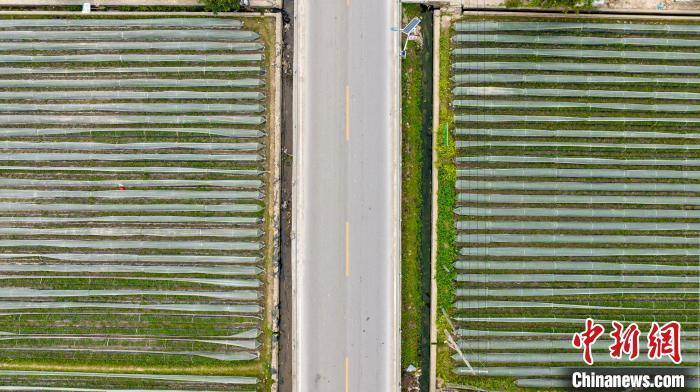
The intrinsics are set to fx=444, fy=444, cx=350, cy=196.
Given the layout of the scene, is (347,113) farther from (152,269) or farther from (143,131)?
(152,269)

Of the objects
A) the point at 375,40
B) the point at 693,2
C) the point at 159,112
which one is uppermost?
the point at 693,2

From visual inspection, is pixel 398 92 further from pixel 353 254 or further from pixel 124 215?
pixel 124 215

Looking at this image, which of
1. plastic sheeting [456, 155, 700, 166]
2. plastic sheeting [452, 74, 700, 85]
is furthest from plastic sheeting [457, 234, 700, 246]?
plastic sheeting [452, 74, 700, 85]

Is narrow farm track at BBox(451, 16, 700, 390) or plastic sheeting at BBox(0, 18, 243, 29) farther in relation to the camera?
plastic sheeting at BBox(0, 18, 243, 29)

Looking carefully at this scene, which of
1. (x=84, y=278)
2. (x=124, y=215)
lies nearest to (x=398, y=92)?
(x=124, y=215)

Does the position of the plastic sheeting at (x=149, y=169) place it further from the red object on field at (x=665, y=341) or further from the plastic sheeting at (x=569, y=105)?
the red object on field at (x=665, y=341)

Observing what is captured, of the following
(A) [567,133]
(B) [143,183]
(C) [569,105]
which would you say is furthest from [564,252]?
(B) [143,183]

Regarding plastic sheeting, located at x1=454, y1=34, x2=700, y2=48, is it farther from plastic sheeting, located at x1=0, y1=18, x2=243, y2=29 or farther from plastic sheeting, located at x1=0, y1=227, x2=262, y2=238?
plastic sheeting, located at x1=0, y1=227, x2=262, y2=238
